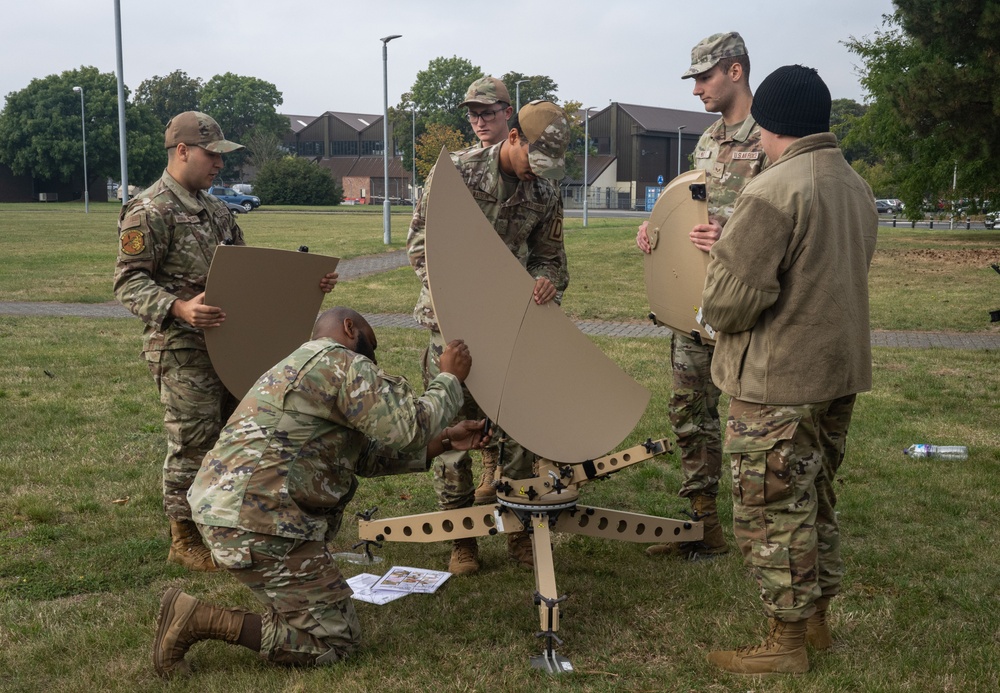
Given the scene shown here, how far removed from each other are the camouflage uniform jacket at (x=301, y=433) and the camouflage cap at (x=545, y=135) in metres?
1.31

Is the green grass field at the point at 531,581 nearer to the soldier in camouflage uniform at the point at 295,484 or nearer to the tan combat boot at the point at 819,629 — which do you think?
the tan combat boot at the point at 819,629

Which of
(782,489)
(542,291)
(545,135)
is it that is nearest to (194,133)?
(545,135)

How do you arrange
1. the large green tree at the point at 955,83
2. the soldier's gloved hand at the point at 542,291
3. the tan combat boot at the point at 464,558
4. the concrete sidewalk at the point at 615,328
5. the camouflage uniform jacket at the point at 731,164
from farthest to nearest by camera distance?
the large green tree at the point at 955,83 < the concrete sidewalk at the point at 615,328 < the tan combat boot at the point at 464,558 < the camouflage uniform jacket at the point at 731,164 < the soldier's gloved hand at the point at 542,291

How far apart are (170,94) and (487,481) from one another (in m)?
109

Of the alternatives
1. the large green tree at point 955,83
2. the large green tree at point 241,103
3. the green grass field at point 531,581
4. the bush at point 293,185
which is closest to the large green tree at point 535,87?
the bush at point 293,185

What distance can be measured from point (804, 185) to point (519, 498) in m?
1.75

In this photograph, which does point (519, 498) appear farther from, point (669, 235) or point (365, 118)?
point (365, 118)

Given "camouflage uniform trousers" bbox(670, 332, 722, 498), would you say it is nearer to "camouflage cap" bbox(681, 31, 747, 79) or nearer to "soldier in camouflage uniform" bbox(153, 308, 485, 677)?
"camouflage cap" bbox(681, 31, 747, 79)

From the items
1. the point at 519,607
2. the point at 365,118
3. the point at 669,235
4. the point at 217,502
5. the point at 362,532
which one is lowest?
the point at 519,607

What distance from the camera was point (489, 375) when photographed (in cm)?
421

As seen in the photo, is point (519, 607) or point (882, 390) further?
point (882, 390)

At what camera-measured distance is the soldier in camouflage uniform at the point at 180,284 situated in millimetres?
5031

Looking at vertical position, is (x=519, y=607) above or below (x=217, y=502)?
below

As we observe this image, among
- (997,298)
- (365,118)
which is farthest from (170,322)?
(365,118)
